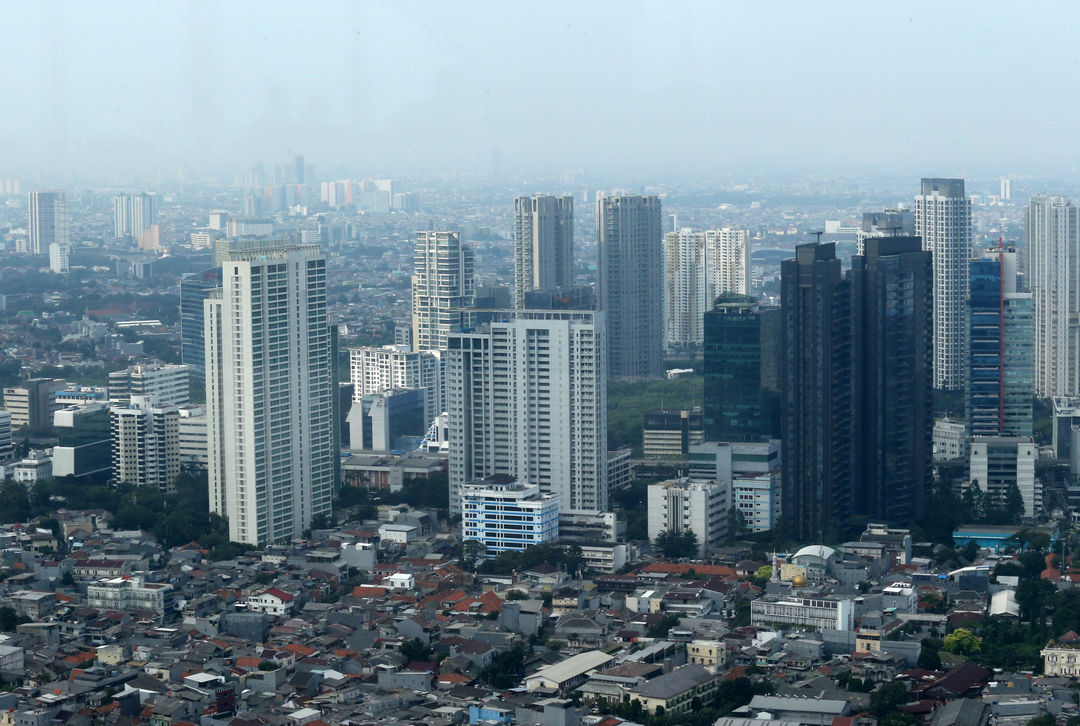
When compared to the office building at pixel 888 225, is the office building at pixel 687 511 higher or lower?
lower

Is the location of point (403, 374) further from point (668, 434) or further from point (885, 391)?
point (885, 391)

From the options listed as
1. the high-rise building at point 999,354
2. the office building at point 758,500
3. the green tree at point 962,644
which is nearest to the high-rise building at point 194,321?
the office building at point 758,500

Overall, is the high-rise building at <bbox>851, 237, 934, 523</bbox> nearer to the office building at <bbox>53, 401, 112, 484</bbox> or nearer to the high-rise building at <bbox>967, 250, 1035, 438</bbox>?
the high-rise building at <bbox>967, 250, 1035, 438</bbox>

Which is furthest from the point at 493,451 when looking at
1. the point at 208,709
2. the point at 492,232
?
the point at 492,232

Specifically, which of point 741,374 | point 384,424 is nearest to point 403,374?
point 384,424

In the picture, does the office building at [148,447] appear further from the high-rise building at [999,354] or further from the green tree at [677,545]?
the high-rise building at [999,354]

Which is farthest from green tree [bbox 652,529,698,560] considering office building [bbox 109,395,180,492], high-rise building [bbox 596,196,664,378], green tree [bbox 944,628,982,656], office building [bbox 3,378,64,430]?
high-rise building [bbox 596,196,664,378]
